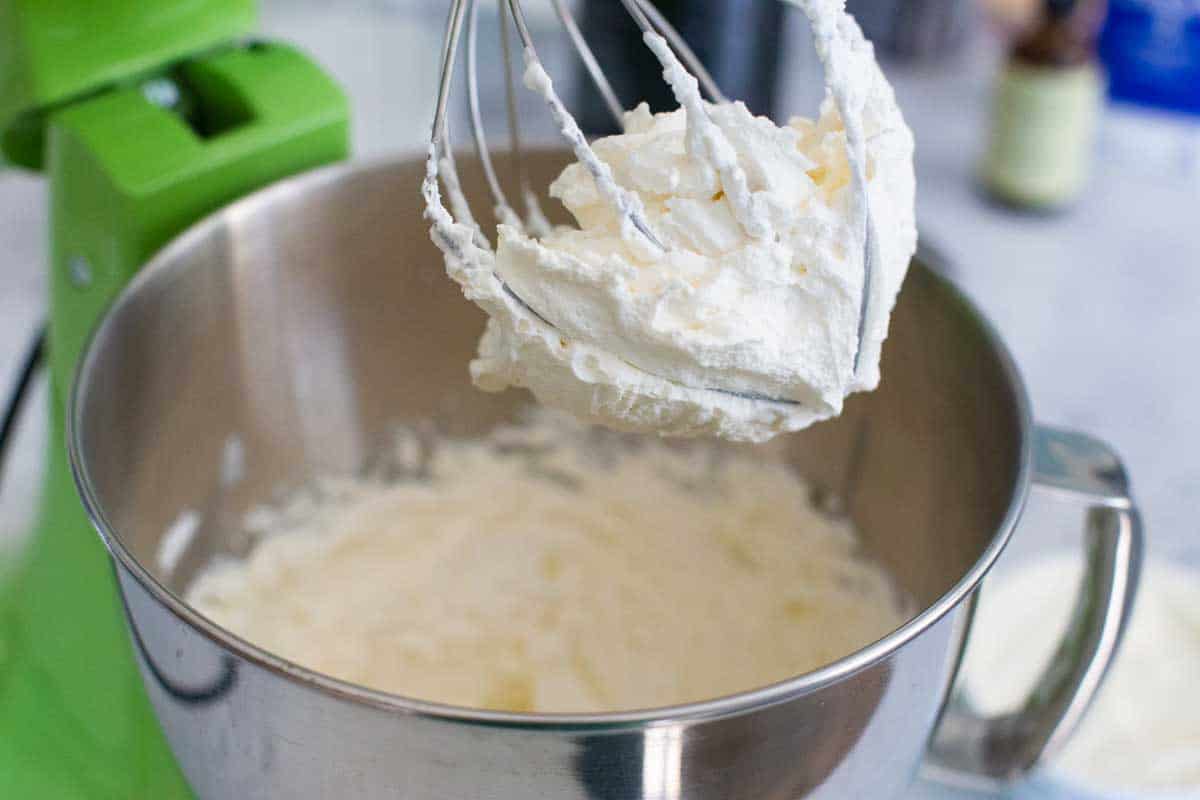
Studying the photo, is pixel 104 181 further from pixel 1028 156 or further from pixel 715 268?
pixel 1028 156

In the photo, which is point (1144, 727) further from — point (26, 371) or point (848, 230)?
point (26, 371)

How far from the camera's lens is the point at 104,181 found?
58 cm

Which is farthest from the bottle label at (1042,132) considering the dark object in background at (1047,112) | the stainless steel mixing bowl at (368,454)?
the stainless steel mixing bowl at (368,454)

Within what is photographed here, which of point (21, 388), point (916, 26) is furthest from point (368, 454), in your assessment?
Answer: point (916, 26)

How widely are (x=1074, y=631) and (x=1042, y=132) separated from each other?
2.06 feet

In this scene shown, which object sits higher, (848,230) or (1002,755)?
(848,230)

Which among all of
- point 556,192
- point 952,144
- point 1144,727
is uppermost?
point 556,192

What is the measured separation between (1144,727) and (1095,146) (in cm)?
66

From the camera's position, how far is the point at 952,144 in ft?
4.00

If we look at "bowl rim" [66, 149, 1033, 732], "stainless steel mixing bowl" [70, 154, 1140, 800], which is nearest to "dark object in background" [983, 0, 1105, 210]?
"stainless steel mixing bowl" [70, 154, 1140, 800]

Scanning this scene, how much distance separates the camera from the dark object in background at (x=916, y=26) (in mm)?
1263

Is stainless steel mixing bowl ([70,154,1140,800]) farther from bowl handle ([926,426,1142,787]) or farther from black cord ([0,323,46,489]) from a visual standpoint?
black cord ([0,323,46,489])

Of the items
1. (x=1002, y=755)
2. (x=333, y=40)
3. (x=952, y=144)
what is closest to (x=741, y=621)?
(x=1002, y=755)

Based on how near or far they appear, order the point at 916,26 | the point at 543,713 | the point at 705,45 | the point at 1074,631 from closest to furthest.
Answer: the point at 543,713
the point at 1074,631
the point at 705,45
the point at 916,26
